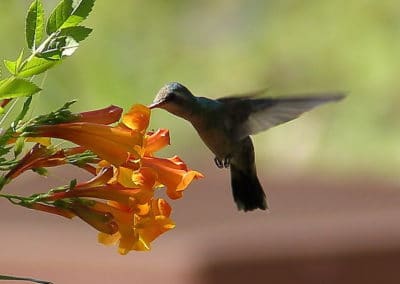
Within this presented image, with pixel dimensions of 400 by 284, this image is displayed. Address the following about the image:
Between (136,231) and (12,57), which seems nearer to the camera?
(136,231)

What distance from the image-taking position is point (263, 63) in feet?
27.2

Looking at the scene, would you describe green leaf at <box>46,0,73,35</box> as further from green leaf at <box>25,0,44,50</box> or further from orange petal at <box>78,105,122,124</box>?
orange petal at <box>78,105,122,124</box>

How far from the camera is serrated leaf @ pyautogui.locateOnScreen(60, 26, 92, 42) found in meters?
1.81

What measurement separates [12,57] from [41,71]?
5801 mm

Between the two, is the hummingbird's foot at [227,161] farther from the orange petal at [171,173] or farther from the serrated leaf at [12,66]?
the serrated leaf at [12,66]

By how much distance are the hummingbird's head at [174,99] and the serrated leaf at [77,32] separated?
517mm

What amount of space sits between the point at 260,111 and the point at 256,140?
16.9 ft

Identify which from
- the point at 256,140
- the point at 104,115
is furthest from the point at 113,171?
the point at 256,140

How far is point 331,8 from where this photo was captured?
8.58m

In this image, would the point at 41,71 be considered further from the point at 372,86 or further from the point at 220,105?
the point at 372,86

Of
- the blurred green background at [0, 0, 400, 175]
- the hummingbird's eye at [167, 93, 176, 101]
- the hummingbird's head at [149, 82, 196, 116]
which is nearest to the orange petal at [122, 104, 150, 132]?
the hummingbird's head at [149, 82, 196, 116]

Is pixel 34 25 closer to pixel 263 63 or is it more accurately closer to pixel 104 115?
→ pixel 104 115

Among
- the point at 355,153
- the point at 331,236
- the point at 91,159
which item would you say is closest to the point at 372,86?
the point at 355,153

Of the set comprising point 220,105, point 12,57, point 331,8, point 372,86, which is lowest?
point 220,105
